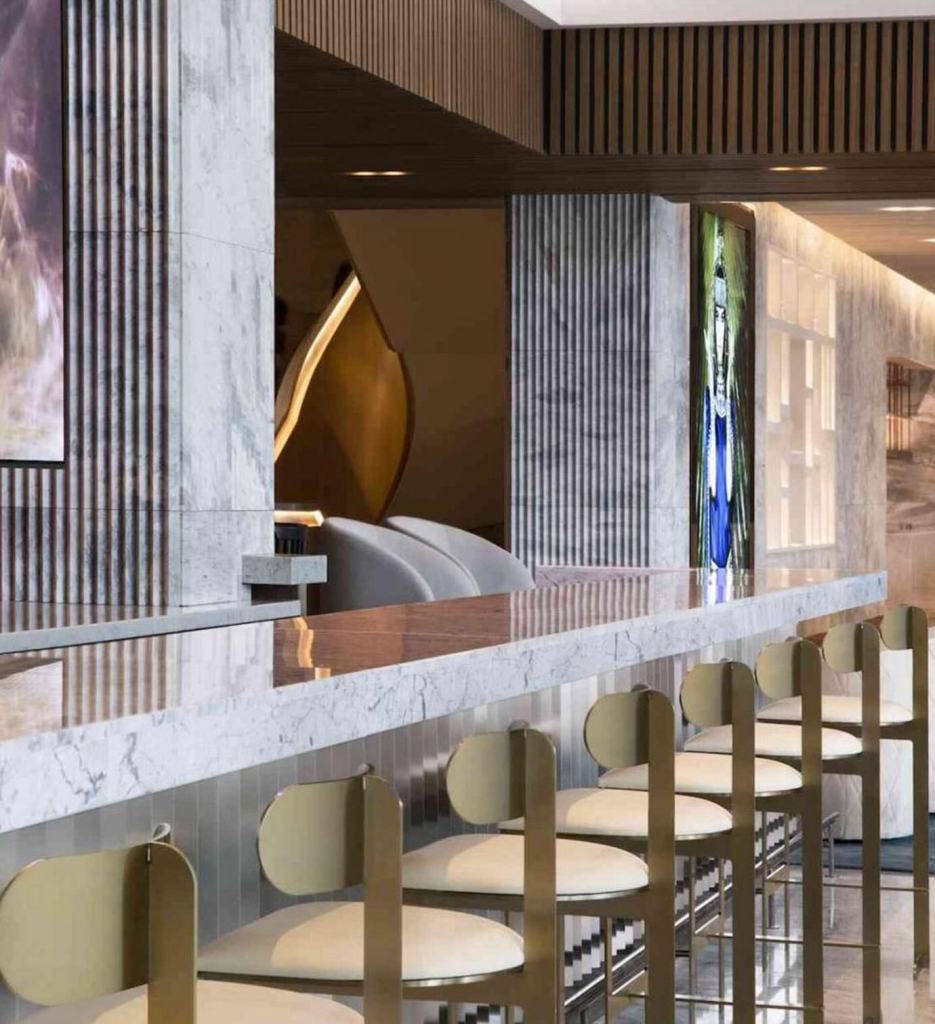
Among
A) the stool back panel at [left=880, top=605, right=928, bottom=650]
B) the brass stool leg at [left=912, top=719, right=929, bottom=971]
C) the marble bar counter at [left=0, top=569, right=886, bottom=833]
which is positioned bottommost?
the brass stool leg at [left=912, top=719, right=929, bottom=971]

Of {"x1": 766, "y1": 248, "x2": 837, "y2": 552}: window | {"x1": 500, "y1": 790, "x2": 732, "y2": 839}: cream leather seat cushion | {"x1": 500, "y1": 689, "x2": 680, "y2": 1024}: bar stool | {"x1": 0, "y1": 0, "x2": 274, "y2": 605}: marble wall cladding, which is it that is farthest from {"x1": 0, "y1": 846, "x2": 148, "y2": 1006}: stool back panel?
{"x1": 766, "y1": 248, "x2": 837, "y2": 552}: window

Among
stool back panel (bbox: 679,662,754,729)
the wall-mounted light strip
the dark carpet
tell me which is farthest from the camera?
the wall-mounted light strip

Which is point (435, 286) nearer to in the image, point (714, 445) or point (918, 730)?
point (714, 445)

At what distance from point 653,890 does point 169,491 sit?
2296mm

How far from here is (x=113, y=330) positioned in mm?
4633

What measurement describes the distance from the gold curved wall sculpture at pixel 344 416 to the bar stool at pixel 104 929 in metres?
11.4

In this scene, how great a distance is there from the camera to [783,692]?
3.77 metres

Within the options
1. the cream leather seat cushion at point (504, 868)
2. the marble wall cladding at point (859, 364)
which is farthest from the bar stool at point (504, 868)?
the marble wall cladding at point (859, 364)

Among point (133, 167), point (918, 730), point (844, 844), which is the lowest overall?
point (844, 844)

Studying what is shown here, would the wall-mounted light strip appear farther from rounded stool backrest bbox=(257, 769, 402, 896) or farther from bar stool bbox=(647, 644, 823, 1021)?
rounded stool backrest bbox=(257, 769, 402, 896)

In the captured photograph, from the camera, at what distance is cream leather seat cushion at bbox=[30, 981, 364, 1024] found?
1730 mm

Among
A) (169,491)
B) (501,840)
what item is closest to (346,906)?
(501,840)

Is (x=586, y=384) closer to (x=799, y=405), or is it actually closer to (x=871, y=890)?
(x=799, y=405)

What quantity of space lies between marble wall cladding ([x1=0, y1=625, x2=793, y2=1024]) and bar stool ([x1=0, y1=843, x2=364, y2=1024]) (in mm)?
508
